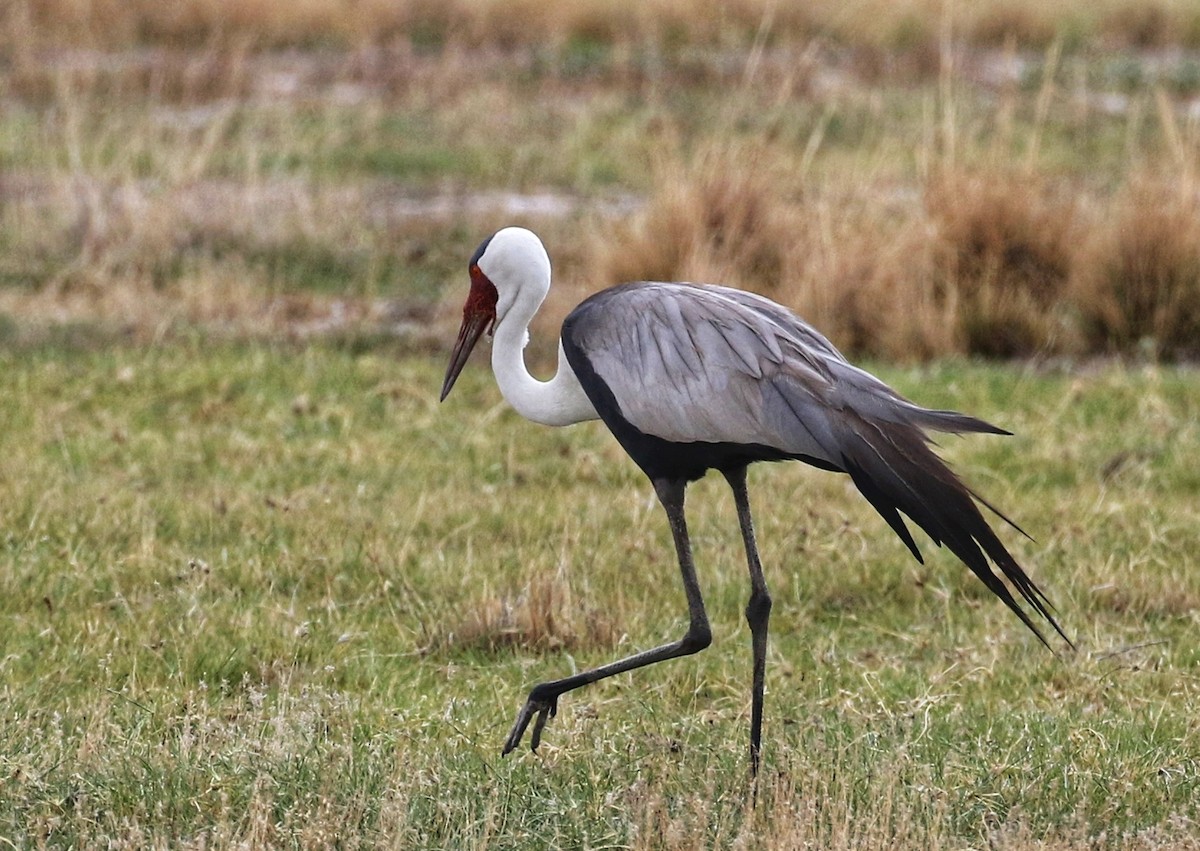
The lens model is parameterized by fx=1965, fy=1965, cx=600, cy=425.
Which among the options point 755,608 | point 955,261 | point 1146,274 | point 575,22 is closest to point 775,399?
point 755,608

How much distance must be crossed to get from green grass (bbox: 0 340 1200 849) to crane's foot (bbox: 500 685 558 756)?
0.06 metres

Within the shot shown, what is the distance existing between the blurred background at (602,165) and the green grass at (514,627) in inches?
34.5

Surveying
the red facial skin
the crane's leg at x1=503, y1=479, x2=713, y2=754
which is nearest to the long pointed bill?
the red facial skin

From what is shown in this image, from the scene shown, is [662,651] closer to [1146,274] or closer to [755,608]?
[755,608]

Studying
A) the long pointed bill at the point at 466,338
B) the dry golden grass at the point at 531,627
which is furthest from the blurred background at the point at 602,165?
the long pointed bill at the point at 466,338

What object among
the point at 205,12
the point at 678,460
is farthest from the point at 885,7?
the point at 678,460

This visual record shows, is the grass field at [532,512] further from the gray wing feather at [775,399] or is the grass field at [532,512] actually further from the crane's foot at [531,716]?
the gray wing feather at [775,399]

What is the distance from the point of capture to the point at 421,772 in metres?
4.36

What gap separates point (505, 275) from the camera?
16.7 feet

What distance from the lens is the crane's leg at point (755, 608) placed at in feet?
15.5

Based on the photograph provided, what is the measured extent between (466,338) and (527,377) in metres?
0.30

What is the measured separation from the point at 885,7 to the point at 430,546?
54.0 ft

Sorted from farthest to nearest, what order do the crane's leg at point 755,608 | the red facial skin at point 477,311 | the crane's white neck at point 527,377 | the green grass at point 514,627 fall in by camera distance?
the red facial skin at point 477,311 < the crane's white neck at point 527,377 < the crane's leg at point 755,608 < the green grass at point 514,627

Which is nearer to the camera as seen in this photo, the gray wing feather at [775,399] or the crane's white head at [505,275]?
the gray wing feather at [775,399]
